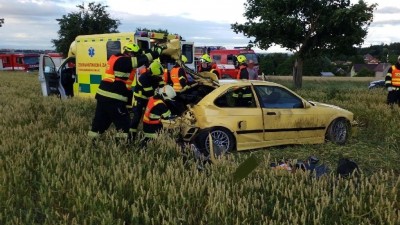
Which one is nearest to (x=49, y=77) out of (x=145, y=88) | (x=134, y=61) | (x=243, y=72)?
(x=243, y=72)

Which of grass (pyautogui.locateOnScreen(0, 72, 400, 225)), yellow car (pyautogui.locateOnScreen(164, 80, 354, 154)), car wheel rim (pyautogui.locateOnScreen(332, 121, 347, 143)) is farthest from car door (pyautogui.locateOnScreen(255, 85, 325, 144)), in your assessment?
grass (pyautogui.locateOnScreen(0, 72, 400, 225))

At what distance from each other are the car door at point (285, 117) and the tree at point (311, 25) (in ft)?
50.0

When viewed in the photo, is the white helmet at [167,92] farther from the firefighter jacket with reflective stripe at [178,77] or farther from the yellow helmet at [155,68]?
the firefighter jacket with reflective stripe at [178,77]

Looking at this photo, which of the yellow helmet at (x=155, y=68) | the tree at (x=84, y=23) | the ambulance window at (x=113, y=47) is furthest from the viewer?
the tree at (x=84, y=23)

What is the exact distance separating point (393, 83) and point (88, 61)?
822cm

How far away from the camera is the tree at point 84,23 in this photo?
38.7 m

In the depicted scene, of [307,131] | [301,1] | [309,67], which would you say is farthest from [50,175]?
[309,67]

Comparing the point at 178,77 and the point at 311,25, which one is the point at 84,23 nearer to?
the point at 311,25

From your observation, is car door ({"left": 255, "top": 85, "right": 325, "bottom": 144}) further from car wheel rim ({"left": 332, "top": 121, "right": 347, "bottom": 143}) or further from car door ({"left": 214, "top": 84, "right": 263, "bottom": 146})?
car wheel rim ({"left": 332, "top": 121, "right": 347, "bottom": 143})

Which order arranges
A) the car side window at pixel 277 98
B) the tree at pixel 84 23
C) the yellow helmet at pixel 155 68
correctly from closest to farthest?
the yellow helmet at pixel 155 68 → the car side window at pixel 277 98 → the tree at pixel 84 23

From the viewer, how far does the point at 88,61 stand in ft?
41.7

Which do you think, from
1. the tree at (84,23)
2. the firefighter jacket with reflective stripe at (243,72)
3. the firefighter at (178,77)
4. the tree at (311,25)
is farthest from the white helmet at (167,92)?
the tree at (84,23)

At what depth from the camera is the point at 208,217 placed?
3330 mm

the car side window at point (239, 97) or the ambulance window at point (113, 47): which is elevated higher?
the ambulance window at point (113, 47)
